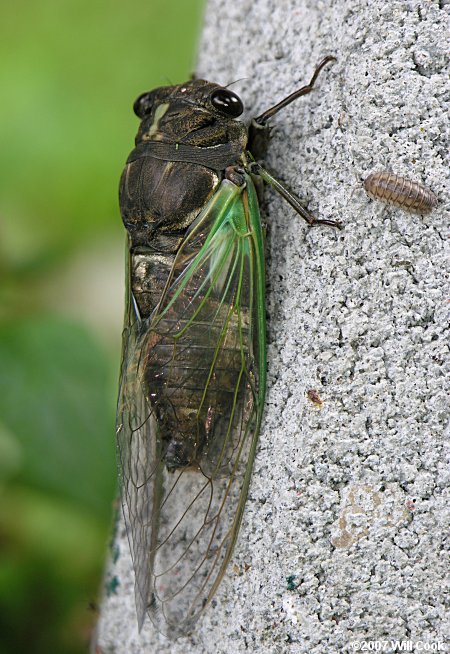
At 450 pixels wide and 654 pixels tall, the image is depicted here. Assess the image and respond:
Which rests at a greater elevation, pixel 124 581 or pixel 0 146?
pixel 0 146

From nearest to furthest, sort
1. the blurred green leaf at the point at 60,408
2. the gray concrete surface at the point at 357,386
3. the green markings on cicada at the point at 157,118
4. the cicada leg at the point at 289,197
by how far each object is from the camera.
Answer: the gray concrete surface at the point at 357,386 < the cicada leg at the point at 289,197 < the green markings on cicada at the point at 157,118 < the blurred green leaf at the point at 60,408

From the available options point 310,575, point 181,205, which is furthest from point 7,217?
point 310,575

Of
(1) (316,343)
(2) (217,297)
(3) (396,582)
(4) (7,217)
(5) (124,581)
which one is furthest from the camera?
(4) (7,217)

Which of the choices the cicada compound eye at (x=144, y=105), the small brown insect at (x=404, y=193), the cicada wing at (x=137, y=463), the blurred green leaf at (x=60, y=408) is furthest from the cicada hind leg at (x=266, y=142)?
the blurred green leaf at (x=60, y=408)

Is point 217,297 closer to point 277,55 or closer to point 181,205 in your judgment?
point 181,205

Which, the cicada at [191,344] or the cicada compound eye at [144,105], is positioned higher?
the cicada compound eye at [144,105]

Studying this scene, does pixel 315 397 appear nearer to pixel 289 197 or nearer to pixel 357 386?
pixel 357 386

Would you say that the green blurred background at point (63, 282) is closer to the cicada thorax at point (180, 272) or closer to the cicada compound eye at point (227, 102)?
the cicada thorax at point (180, 272)

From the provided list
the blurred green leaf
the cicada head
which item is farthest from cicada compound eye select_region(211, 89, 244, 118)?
the blurred green leaf
